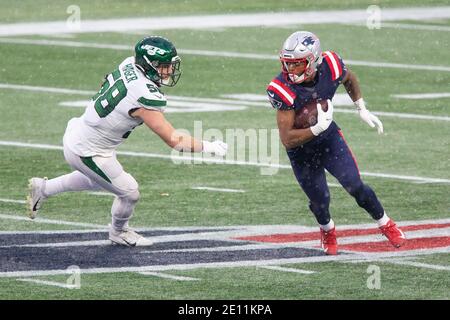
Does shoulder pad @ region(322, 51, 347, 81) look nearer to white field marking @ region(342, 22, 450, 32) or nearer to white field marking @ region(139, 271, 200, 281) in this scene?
white field marking @ region(139, 271, 200, 281)

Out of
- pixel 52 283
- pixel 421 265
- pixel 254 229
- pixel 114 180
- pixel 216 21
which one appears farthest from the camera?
pixel 216 21

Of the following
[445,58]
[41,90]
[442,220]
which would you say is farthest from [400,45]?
[442,220]

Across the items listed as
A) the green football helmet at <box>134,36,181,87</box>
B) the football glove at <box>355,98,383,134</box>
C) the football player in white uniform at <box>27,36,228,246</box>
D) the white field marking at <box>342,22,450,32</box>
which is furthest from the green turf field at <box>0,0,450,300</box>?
the green football helmet at <box>134,36,181,87</box>

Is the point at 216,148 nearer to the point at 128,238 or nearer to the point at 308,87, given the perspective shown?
the point at 308,87

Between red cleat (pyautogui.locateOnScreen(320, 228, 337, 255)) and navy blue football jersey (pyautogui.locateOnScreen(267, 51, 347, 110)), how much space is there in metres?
0.99

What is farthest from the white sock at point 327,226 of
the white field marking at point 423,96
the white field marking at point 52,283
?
the white field marking at point 423,96

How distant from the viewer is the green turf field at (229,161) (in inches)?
406

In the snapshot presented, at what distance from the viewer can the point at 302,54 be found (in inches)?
436

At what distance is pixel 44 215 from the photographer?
Answer: 42.3 feet

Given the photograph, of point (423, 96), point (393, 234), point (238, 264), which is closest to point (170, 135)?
point (238, 264)

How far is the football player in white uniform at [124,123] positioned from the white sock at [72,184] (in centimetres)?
9

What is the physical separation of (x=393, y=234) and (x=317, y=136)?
962 mm

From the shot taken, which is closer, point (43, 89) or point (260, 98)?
point (260, 98)

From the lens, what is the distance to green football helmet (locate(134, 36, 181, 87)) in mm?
11227
